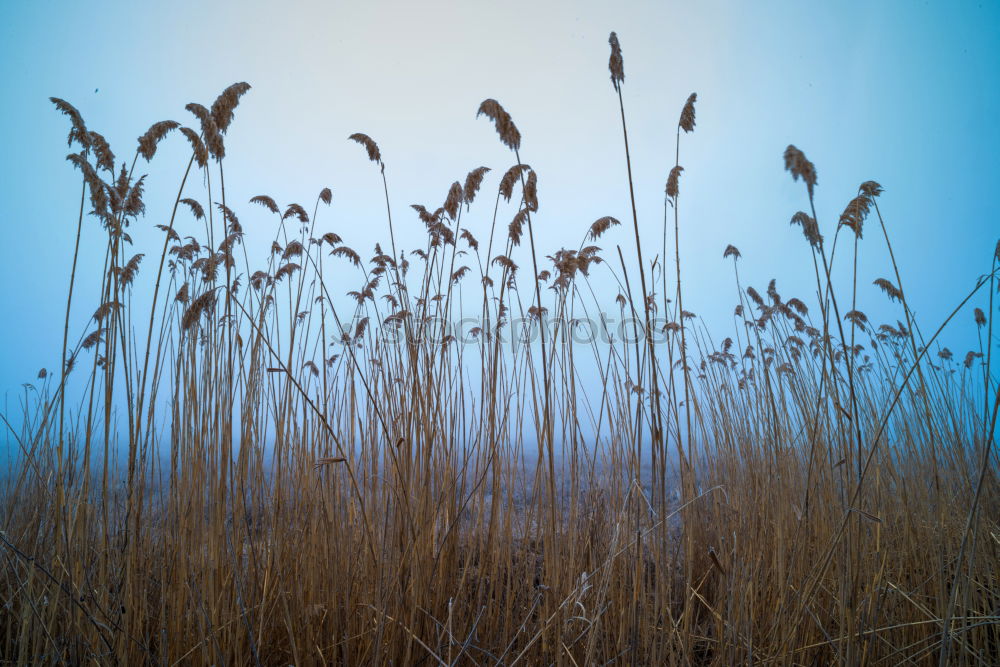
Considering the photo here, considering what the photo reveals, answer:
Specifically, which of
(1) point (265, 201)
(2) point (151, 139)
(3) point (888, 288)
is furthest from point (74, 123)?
(3) point (888, 288)

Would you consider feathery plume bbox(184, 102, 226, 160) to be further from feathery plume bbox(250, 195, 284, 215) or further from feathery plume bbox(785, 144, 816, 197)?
feathery plume bbox(785, 144, 816, 197)

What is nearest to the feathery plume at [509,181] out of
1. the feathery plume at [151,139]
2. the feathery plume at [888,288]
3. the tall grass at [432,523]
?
the tall grass at [432,523]

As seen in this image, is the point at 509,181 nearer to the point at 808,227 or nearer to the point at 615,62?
the point at 615,62

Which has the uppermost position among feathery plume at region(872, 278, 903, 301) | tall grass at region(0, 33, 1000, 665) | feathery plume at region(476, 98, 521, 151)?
feathery plume at region(476, 98, 521, 151)

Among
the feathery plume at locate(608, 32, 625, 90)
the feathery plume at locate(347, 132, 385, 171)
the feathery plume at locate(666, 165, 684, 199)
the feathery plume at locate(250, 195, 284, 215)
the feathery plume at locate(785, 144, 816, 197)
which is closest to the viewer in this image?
the feathery plume at locate(785, 144, 816, 197)

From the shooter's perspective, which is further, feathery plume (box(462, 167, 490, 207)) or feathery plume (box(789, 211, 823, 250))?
feathery plume (box(462, 167, 490, 207))

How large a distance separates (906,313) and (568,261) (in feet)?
2.96

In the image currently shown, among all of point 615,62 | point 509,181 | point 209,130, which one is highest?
point 615,62

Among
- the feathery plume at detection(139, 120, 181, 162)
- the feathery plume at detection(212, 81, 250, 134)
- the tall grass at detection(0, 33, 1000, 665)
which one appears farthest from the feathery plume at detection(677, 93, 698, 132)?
the feathery plume at detection(139, 120, 181, 162)

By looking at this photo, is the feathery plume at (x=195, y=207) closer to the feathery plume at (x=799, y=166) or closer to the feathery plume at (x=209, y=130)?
the feathery plume at (x=209, y=130)

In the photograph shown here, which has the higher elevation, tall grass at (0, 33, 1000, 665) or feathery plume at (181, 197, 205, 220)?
feathery plume at (181, 197, 205, 220)

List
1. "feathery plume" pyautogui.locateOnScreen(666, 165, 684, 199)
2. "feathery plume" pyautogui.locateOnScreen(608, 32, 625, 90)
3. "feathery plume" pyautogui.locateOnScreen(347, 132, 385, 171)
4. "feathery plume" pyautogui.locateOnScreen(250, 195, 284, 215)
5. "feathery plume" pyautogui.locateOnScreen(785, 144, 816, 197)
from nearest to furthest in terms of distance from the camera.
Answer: "feathery plume" pyautogui.locateOnScreen(785, 144, 816, 197)
"feathery plume" pyautogui.locateOnScreen(608, 32, 625, 90)
"feathery plume" pyautogui.locateOnScreen(666, 165, 684, 199)
"feathery plume" pyautogui.locateOnScreen(347, 132, 385, 171)
"feathery plume" pyautogui.locateOnScreen(250, 195, 284, 215)

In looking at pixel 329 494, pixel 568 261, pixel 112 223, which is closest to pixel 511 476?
pixel 329 494

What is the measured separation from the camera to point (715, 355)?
2.65 meters
